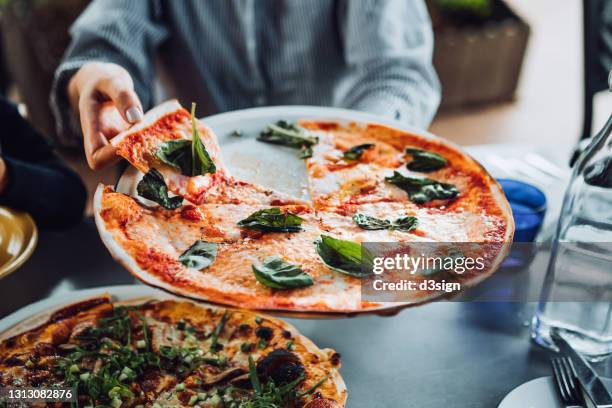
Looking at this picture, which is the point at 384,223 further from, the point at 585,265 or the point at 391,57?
the point at 391,57

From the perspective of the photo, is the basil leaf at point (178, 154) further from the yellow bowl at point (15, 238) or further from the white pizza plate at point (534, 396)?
the white pizza plate at point (534, 396)

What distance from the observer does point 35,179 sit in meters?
1.50

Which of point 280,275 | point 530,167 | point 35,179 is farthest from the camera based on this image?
point 530,167

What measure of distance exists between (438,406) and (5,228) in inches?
34.3

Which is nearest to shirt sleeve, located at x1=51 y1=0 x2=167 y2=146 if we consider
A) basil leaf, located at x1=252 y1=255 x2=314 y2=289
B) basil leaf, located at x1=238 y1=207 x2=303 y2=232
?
basil leaf, located at x1=238 y1=207 x2=303 y2=232

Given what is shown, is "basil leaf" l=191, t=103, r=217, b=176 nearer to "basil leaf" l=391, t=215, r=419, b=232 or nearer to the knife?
"basil leaf" l=391, t=215, r=419, b=232

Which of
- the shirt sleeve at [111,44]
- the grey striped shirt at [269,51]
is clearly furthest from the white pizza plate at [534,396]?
the shirt sleeve at [111,44]

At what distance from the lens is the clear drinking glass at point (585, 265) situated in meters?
1.11

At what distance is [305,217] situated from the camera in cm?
115

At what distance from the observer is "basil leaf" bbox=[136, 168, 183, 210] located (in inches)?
43.4

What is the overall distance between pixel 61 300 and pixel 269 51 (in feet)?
3.71

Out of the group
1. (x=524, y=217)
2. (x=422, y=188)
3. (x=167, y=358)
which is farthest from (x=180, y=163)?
(x=524, y=217)

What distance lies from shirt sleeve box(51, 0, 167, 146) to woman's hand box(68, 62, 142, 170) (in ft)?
1.55

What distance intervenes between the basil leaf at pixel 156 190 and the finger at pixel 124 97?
0.13 m
